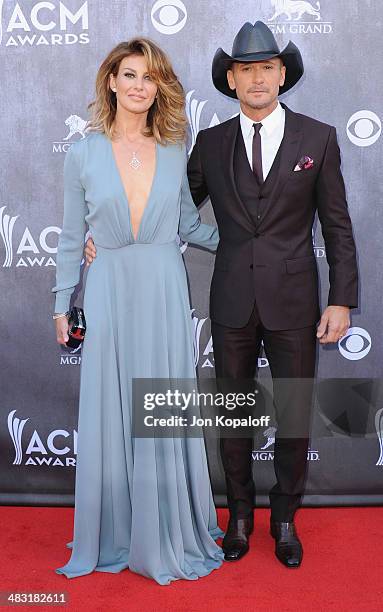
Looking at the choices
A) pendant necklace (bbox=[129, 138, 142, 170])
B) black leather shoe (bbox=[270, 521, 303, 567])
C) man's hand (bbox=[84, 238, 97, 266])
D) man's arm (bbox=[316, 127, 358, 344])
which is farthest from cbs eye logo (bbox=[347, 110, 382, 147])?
black leather shoe (bbox=[270, 521, 303, 567])

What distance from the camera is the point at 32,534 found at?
3.32 metres

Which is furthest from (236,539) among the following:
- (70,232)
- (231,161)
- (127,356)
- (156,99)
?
(156,99)

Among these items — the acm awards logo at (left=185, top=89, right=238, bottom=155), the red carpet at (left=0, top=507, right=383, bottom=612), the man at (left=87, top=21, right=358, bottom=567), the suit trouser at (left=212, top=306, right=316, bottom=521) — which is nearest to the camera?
the red carpet at (left=0, top=507, right=383, bottom=612)

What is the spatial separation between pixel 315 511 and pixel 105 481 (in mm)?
1230

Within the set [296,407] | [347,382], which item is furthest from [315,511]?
[296,407]

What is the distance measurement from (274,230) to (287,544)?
1.26 m

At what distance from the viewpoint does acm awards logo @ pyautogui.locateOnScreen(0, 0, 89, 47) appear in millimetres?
3410

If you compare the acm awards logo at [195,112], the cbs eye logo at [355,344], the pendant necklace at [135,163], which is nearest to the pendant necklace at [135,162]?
the pendant necklace at [135,163]

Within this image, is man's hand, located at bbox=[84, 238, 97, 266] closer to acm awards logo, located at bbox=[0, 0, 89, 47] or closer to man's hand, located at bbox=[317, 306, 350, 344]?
man's hand, located at bbox=[317, 306, 350, 344]

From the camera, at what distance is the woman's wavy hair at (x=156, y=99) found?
8.71 ft

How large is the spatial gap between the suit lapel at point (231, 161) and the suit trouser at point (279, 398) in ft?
1.18

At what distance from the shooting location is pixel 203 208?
141 inches

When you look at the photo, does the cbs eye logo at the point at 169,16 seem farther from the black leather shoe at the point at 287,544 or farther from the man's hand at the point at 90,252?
the black leather shoe at the point at 287,544

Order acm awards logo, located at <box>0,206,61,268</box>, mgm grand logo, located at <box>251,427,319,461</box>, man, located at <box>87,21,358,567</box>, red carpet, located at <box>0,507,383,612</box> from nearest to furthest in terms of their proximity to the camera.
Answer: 1. red carpet, located at <box>0,507,383,612</box>
2. man, located at <box>87,21,358,567</box>
3. acm awards logo, located at <box>0,206,61,268</box>
4. mgm grand logo, located at <box>251,427,319,461</box>
